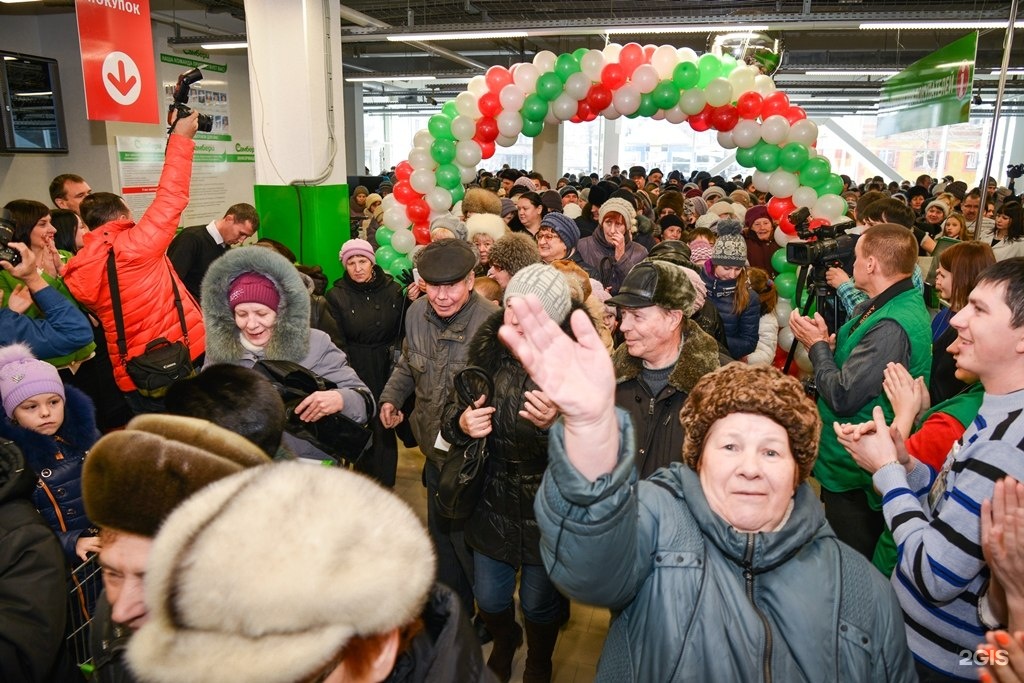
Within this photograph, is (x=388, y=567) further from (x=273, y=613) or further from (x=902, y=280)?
(x=902, y=280)

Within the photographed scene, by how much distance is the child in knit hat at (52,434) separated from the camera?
6.84 feet

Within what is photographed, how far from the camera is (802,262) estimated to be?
3428mm

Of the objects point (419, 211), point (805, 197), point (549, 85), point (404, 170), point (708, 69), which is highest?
point (708, 69)

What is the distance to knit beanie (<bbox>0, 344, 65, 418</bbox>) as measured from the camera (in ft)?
7.32

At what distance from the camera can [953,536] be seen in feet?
Answer: 5.01

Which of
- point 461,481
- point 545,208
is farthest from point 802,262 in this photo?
point 545,208

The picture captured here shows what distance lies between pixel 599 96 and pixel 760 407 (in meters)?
5.16

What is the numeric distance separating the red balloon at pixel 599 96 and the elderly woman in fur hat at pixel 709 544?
508 cm

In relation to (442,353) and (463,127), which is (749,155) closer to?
(463,127)

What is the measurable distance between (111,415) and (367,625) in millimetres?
3370

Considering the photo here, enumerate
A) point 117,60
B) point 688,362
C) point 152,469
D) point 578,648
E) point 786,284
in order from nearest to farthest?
point 152,469 → point 688,362 → point 578,648 → point 117,60 → point 786,284

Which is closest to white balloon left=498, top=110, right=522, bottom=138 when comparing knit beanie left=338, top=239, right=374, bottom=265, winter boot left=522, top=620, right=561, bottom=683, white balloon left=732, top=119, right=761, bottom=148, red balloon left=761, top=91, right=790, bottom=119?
white balloon left=732, top=119, right=761, bottom=148

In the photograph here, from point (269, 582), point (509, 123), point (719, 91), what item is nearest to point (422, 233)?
point (509, 123)

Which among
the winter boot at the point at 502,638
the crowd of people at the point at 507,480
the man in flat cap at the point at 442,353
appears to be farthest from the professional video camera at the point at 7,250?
the winter boot at the point at 502,638
